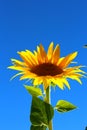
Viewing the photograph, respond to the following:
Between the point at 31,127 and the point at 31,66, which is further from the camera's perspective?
the point at 31,66

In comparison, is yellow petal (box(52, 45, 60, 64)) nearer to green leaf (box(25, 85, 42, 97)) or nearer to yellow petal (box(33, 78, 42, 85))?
yellow petal (box(33, 78, 42, 85))

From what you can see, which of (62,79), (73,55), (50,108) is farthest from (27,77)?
(73,55)

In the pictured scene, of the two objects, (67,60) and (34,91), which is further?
(67,60)

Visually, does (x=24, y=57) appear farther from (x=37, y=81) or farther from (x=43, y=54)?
(x=37, y=81)

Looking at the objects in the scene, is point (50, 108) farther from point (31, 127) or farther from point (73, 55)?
point (73, 55)

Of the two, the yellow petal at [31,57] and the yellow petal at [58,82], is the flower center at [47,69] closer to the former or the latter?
the yellow petal at [31,57]

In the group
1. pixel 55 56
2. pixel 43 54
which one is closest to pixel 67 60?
pixel 55 56

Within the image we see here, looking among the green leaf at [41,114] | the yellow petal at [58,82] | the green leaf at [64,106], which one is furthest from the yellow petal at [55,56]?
the green leaf at [41,114]

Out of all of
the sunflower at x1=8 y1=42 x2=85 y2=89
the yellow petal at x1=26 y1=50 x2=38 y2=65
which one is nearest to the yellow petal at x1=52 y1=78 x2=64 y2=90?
the sunflower at x1=8 y1=42 x2=85 y2=89
